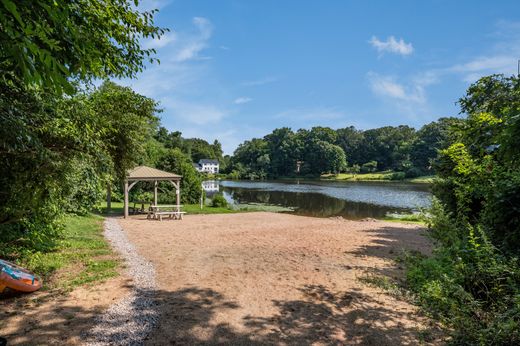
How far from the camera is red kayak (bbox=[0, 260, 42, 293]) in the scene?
229 inches

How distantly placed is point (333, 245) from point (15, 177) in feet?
32.0

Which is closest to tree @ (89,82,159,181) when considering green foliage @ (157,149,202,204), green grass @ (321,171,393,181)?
green foliage @ (157,149,202,204)

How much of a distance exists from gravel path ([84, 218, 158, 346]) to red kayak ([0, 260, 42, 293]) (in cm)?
179

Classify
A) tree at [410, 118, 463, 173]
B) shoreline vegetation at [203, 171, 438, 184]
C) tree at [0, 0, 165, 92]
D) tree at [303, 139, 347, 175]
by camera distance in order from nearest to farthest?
1. tree at [0, 0, 165, 92]
2. shoreline vegetation at [203, 171, 438, 184]
3. tree at [410, 118, 463, 173]
4. tree at [303, 139, 347, 175]

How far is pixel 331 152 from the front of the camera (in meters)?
98.2

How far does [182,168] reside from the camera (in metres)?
28.6

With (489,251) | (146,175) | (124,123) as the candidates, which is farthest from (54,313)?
(146,175)

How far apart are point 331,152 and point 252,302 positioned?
311ft

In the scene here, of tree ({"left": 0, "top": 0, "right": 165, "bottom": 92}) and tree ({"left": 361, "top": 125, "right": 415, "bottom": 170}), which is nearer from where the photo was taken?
tree ({"left": 0, "top": 0, "right": 165, "bottom": 92})

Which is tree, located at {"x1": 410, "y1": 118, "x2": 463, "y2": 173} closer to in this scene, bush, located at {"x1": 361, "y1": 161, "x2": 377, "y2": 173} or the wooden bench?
bush, located at {"x1": 361, "y1": 161, "x2": 377, "y2": 173}

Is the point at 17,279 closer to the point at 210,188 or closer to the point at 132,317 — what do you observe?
the point at 132,317

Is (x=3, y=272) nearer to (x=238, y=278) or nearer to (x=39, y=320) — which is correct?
(x=39, y=320)

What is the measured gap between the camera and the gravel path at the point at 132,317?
4.62 meters

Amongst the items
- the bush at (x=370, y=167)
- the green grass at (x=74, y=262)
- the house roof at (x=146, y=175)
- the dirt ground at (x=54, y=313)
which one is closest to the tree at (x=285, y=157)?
the bush at (x=370, y=167)
